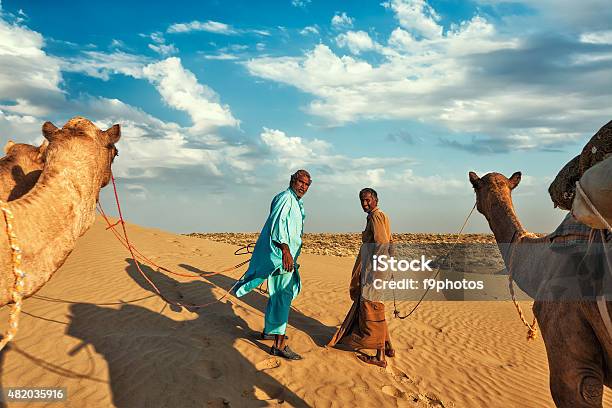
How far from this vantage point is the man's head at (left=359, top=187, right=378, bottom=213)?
6.79m

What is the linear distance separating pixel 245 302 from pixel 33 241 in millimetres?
7228

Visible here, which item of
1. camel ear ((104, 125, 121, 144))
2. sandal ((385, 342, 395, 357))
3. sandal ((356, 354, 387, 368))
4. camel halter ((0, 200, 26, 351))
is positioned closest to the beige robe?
sandal ((356, 354, 387, 368))

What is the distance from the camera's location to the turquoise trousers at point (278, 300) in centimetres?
660

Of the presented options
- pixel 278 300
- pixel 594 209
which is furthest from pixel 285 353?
pixel 594 209

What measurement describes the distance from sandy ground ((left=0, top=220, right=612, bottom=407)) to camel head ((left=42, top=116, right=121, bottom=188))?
3.14m

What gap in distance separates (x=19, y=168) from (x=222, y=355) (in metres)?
4.05

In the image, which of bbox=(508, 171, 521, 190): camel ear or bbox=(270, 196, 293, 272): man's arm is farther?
bbox=(270, 196, 293, 272): man's arm

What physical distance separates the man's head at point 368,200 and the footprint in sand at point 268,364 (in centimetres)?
264

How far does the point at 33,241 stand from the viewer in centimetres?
Result: 299

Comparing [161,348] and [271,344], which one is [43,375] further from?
[271,344]

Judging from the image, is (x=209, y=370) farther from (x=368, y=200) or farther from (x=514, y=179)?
(x=514, y=179)

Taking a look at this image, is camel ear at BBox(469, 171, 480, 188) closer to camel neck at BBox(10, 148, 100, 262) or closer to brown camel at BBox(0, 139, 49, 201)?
camel neck at BBox(10, 148, 100, 262)

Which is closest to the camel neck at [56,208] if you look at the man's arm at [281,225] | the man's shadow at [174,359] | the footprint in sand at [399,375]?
the man's shadow at [174,359]

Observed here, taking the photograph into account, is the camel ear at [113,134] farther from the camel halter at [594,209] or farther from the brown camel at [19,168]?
the camel halter at [594,209]
